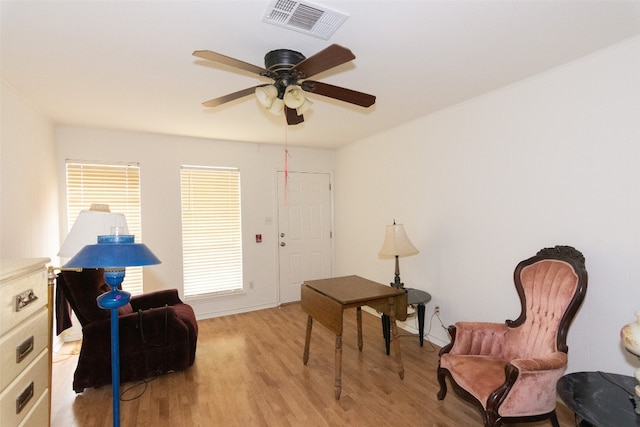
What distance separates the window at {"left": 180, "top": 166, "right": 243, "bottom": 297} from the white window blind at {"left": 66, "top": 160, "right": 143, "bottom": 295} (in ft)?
1.79

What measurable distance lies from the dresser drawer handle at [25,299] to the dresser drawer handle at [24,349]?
16 cm

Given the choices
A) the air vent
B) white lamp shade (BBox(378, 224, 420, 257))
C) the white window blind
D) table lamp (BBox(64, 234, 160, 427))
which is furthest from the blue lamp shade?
the white window blind

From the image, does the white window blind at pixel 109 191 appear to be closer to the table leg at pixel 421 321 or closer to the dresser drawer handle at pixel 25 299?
the dresser drawer handle at pixel 25 299

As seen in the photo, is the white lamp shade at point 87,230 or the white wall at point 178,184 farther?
the white wall at point 178,184

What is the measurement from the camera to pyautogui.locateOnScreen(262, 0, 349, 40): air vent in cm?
152

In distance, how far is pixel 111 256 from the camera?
141 cm

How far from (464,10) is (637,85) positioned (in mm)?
1225

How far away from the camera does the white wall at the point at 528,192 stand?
6.40ft

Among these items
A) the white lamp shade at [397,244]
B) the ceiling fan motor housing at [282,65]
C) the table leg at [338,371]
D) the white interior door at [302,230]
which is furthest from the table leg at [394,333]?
the white interior door at [302,230]

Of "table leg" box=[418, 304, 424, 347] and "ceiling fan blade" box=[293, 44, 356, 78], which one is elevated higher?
"ceiling fan blade" box=[293, 44, 356, 78]

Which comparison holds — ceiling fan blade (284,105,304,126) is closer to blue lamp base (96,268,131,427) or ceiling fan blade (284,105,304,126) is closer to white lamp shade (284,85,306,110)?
white lamp shade (284,85,306,110)

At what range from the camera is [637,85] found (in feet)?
6.13

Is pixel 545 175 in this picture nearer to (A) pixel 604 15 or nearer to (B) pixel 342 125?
(A) pixel 604 15

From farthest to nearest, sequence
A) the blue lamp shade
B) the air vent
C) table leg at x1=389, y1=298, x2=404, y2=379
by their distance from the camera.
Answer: table leg at x1=389, y1=298, x2=404, y2=379 → the air vent → the blue lamp shade
